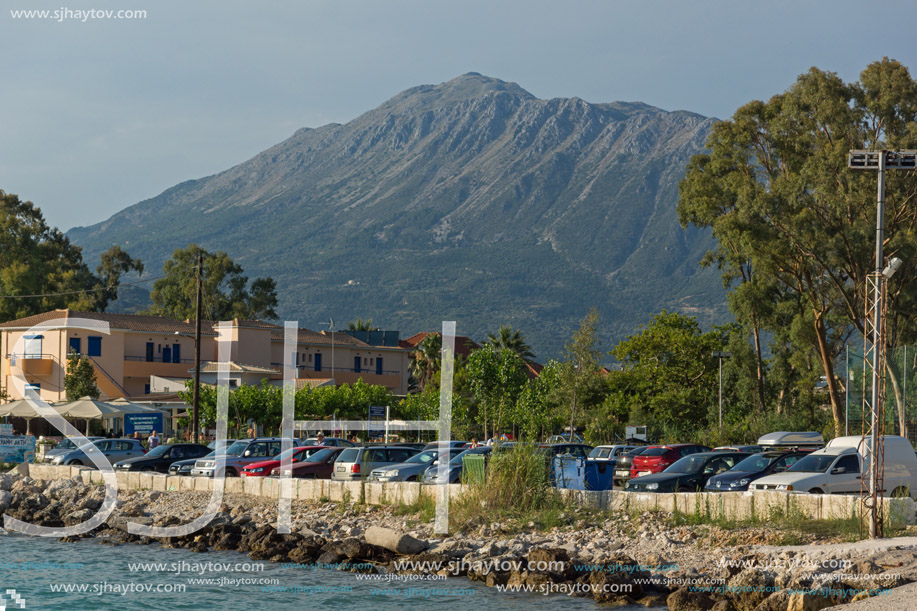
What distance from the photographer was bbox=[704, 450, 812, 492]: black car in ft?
79.0

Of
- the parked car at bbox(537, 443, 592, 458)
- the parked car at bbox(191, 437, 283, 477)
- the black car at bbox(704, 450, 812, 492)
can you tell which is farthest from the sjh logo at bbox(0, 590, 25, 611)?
the black car at bbox(704, 450, 812, 492)

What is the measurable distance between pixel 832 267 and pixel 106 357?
147ft

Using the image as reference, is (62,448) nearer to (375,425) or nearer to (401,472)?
(375,425)

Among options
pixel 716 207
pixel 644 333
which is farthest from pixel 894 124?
pixel 644 333

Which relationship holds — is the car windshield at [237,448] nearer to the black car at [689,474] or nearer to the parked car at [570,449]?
the parked car at [570,449]

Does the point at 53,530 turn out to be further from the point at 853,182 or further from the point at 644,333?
the point at 644,333

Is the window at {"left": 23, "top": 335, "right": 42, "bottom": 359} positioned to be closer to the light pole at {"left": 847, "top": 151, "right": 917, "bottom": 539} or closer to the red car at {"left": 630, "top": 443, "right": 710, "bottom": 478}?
the red car at {"left": 630, "top": 443, "right": 710, "bottom": 478}

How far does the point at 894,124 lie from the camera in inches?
1785

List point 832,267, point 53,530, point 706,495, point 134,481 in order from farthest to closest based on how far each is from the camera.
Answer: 1. point 832,267
2. point 134,481
3. point 53,530
4. point 706,495

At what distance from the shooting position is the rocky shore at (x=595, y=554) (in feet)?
49.1

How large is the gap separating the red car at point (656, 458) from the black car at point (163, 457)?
1581cm

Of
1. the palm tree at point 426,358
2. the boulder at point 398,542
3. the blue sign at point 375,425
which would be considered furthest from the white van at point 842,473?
the palm tree at point 426,358

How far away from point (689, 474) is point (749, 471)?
155 cm

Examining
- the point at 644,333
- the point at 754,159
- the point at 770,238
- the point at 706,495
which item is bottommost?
the point at 706,495
